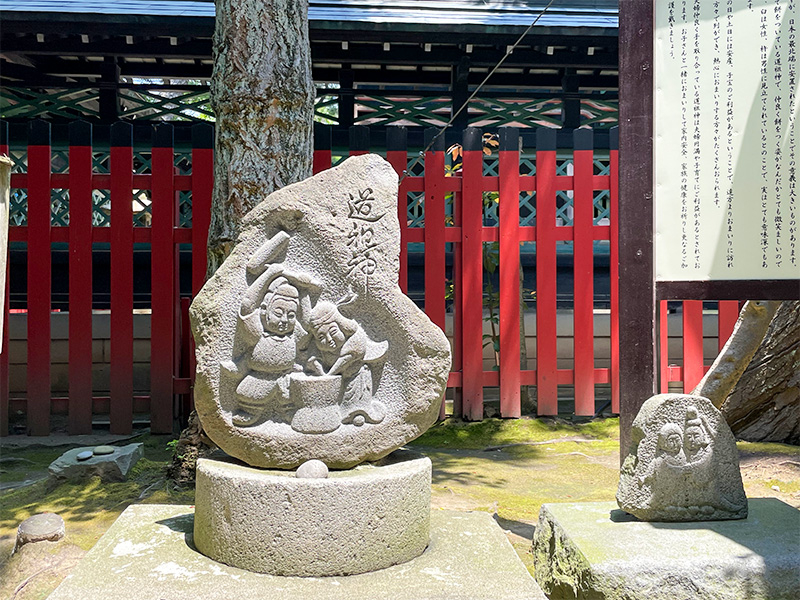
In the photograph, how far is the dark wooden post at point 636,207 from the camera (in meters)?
3.59

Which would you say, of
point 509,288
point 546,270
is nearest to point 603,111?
point 546,270

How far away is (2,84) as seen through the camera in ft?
26.4

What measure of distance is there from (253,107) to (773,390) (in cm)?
436

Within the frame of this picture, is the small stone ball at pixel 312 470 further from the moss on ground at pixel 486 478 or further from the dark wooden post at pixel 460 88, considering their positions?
the dark wooden post at pixel 460 88

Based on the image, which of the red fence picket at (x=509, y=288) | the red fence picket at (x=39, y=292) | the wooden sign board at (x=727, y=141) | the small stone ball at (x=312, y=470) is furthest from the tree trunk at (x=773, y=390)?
the red fence picket at (x=39, y=292)

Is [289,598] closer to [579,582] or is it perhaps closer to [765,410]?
[579,582]

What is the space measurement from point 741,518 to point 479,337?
3.09 m

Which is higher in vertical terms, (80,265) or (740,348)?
(80,265)

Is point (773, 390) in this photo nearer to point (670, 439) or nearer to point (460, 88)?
point (670, 439)

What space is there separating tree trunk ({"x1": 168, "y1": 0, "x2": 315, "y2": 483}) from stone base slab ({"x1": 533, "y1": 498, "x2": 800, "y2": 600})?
2.59 metres

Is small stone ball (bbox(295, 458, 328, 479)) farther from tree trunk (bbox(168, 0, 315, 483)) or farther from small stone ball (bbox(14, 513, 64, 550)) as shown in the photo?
tree trunk (bbox(168, 0, 315, 483))

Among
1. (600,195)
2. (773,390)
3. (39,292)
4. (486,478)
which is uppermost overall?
(600,195)

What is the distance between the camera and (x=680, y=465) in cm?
319

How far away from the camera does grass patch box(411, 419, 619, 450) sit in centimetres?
596
